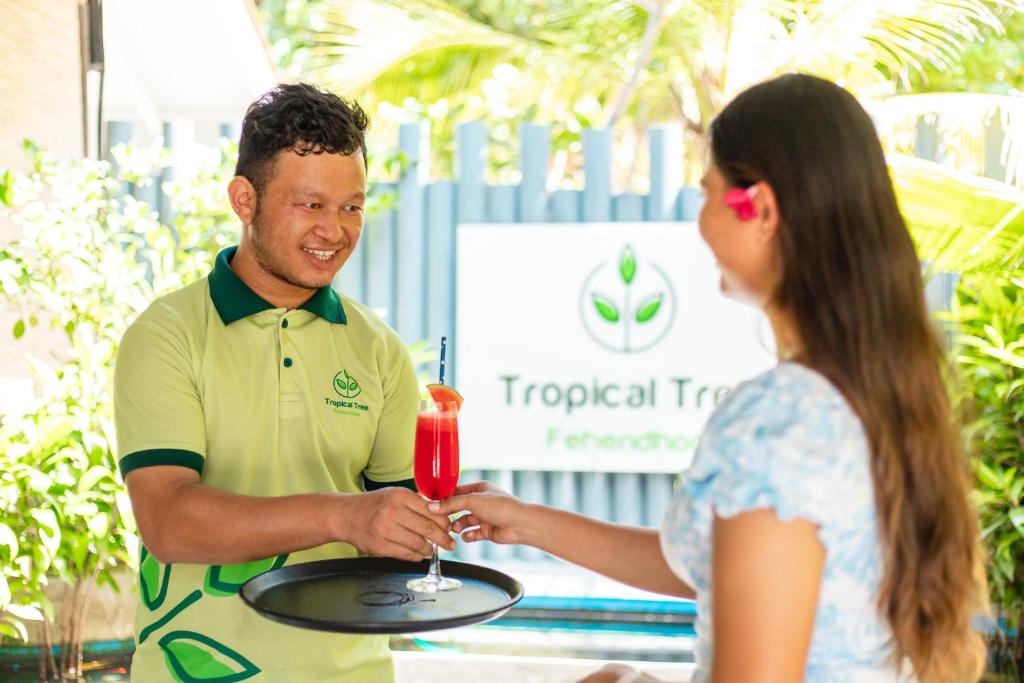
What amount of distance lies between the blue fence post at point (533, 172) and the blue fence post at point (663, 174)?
20.9 inches

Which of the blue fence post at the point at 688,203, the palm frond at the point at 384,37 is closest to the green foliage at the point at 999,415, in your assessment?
the blue fence post at the point at 688,203

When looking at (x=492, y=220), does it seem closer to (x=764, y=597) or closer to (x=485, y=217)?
(x=485, y=217)

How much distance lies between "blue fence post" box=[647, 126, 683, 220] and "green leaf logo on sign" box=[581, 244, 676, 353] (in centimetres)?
26

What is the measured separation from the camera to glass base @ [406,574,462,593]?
182 cm

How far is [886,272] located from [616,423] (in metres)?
4.53

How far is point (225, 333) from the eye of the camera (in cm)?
198

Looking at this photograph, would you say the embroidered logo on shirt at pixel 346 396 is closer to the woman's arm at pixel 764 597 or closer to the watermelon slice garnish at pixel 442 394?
the watermelon slice garnish at pixel 442 394

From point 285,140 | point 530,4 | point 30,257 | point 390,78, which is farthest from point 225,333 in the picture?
point 530,4

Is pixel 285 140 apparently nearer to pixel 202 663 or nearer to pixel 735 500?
pixel 202 663

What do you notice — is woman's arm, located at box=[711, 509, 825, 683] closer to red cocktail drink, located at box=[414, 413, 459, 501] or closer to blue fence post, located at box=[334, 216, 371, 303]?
red cocktail drink, located at box=[414, 413, 459, 501]

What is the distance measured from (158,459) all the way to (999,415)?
135 inches

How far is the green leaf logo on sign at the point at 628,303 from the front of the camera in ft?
18.6

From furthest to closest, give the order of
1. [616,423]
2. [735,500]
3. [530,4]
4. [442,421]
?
[530,4]
[616,423]
[442,421]
[735,500]

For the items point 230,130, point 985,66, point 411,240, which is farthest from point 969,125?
point 985,66
